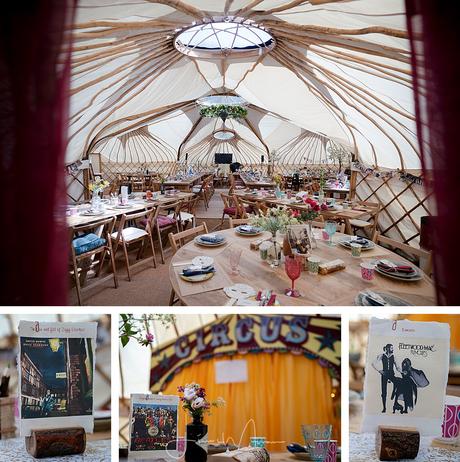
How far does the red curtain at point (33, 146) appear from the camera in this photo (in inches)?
32.3

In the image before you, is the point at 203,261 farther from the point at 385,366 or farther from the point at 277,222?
the point at 385,366

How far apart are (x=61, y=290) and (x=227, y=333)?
459 mm

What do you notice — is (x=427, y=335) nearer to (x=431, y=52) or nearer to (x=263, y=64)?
(x=431, y=52)

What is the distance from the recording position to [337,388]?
0.94 meters

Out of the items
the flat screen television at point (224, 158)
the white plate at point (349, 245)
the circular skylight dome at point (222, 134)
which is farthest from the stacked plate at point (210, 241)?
the flat screen television at point (224, 158)

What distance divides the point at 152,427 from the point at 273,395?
1.13ft

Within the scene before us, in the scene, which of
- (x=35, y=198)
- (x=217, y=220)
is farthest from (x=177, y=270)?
(x=217, y=220)

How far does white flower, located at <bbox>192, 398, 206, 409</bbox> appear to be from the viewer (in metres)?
0.93

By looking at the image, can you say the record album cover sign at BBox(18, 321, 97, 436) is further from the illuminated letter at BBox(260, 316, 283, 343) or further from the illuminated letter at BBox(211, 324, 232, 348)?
the illuminated letter at BBox(260, 316, 283, 343)

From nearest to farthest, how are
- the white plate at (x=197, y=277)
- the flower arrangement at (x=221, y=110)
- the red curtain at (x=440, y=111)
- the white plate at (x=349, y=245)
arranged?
the red curtain at (x=440, y=111)
the white plate at (x=197, y=277)
the white plate at (x=349, y=245)
the flower arrangement at (x=221, y=110)

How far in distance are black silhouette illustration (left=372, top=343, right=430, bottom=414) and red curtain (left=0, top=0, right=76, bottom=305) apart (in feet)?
2.91

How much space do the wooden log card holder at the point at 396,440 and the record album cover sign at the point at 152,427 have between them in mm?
564

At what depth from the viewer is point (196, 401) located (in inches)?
36.7

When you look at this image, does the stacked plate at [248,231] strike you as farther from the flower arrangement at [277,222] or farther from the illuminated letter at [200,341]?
the illuminated letter at [200,341]
